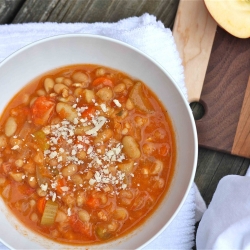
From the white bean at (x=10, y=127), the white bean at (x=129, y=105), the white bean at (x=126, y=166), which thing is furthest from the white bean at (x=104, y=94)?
the white bean at (x=10, y=127)

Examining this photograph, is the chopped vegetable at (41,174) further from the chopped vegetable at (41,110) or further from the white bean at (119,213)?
the white bean at (119,213)

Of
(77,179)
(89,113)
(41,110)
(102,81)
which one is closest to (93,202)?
(77,179)

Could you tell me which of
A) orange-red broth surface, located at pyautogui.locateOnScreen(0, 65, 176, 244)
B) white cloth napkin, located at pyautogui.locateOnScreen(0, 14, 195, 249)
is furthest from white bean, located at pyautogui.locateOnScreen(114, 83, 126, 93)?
white cloth napkin, located at pyautogui.locateOnScreen(0, 14, 195, 249)

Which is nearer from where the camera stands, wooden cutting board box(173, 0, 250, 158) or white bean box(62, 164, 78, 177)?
white bean box(62, 164, 78, 177)

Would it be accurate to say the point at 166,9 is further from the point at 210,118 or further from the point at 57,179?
the point at 57,179

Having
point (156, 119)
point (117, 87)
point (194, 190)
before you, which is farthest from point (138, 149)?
point (194, 190)

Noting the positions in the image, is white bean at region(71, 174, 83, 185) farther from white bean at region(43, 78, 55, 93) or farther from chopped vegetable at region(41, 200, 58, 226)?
white bean at region(43, 78, 55, 93)
